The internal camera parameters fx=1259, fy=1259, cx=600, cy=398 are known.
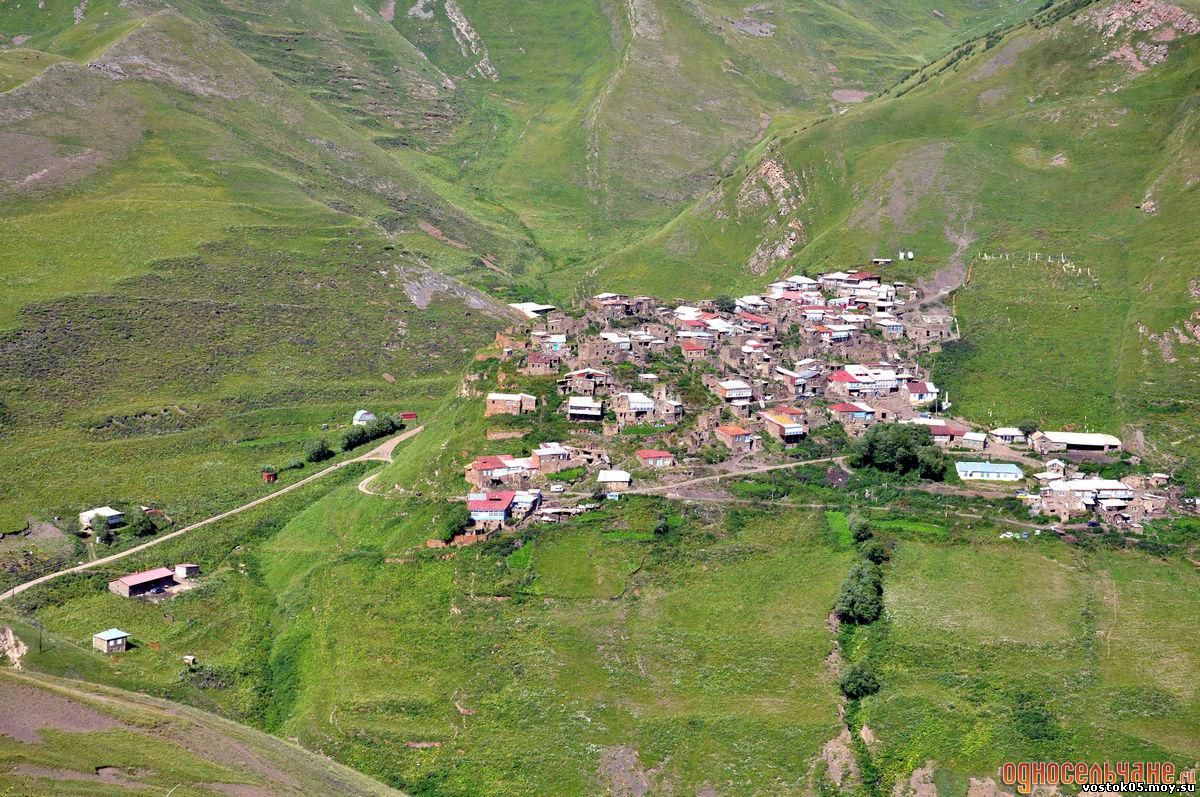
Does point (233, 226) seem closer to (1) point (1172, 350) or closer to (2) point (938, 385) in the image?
(2) point (938, 385)

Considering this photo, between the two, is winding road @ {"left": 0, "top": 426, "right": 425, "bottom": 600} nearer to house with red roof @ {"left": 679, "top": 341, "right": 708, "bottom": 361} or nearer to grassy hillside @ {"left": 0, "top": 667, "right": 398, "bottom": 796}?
grassy hillside @ {"left": 0, "top": 667, "right": 398, "bottom": 796}

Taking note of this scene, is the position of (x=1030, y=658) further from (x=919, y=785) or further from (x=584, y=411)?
(x=584, y=411)

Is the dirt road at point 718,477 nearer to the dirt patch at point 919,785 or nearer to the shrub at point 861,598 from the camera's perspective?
the shrub at point 861,598

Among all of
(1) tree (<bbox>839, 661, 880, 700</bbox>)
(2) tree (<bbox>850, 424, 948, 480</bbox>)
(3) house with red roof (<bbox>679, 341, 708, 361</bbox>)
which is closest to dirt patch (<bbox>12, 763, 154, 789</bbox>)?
(1) tree (<bbox>839, 661, 880, 700</bbox>)

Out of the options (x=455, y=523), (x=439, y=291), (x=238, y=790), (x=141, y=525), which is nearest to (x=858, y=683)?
(x=455, y=523)

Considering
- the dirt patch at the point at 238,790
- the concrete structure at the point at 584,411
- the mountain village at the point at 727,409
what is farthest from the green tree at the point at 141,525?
the dirt patch at the point at 238,790
